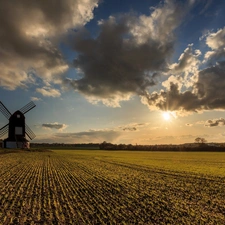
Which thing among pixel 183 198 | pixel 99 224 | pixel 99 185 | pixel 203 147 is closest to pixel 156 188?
pixel 183 198

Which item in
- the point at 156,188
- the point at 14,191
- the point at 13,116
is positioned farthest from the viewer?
the point at 13,116

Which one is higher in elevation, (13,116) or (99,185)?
(13,116)

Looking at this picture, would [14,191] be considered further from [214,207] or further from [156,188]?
[214,207]

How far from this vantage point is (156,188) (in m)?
16.3

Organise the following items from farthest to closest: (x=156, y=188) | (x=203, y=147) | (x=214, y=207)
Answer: (x=203, y=147), (x=156, y=188), (x=214, y=207)

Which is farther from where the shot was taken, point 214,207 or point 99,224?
point 214,207

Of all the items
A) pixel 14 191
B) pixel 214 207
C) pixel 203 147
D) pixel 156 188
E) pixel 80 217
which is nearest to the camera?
pixel 80 217

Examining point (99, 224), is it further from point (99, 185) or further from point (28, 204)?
point (99, 185)

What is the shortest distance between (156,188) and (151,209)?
555cm

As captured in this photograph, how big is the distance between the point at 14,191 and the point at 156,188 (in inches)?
371

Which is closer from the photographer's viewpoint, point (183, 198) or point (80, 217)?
point (80, 217)

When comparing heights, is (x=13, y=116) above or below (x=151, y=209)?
above

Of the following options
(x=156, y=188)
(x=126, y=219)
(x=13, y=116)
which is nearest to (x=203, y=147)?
(x=13, y=116)

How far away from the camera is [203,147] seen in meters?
120
